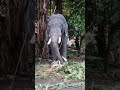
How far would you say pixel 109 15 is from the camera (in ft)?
11.3

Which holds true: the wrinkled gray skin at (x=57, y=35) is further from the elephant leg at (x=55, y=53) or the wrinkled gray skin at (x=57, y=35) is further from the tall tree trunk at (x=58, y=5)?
the tall tree trunk at (x=58, y=5)

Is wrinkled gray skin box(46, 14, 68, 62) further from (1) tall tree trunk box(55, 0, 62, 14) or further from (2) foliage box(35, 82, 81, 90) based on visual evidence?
(1) tall tree trunk box(55, 0, 62, 14)

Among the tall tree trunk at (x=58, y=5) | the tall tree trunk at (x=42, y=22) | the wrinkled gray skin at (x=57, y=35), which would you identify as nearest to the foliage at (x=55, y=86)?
the wrinkled gray skin at (x=57, y=35)

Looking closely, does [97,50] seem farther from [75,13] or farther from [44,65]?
[75,13]

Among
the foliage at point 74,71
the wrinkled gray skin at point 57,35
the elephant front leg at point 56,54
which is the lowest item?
the foliage at point 74,71

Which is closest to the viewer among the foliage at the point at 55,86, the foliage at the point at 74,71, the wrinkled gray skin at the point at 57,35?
the foliage at the point at 55,86

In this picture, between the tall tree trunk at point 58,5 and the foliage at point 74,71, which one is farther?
the tall tree trunk at point 58,5

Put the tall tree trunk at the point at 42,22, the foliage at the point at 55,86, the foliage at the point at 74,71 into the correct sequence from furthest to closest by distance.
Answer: the tall tree trunk at the point at 42,22 < the foliage at the point at 74,71 < the foliage at the point at 55,86

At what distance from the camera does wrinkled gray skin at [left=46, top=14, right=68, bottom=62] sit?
4516 mm

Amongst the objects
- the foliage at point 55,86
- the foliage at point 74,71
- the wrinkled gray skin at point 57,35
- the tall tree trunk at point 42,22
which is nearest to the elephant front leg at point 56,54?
the wrinkled gray skin at point 57,35

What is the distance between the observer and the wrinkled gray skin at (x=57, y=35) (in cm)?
452

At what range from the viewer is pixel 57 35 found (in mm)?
4523

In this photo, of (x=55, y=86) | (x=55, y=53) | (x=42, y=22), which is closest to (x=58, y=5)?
(x=42, y=22)

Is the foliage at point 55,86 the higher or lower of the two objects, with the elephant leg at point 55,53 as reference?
lower
